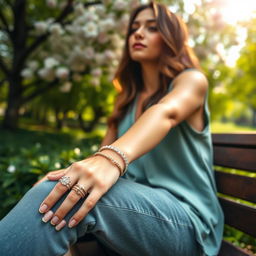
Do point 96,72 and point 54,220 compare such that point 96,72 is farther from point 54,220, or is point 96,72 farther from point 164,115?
point 54,220

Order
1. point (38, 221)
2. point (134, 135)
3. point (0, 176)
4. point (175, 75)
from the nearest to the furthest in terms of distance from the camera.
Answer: point (38, 221) < point (134, 135) < point (175, 75) < point (0, 176)

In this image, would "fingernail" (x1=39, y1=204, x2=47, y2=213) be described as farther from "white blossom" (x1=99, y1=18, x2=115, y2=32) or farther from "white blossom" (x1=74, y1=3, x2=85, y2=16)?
"white blossom" (x1=74, y1=3, x2=85, y2=16)

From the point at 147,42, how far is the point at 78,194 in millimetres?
1160

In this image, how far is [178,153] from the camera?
1.70 m

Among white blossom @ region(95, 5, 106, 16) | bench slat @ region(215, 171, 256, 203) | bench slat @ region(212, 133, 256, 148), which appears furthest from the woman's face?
white blossom @ region(95, 5, 106, 16)

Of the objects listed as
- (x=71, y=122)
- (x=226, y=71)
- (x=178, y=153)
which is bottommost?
(x=71, y=122)

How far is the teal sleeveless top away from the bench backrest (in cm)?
9

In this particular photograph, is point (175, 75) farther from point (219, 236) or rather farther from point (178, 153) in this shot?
point (219, 236)

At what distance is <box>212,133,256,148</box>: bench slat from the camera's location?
5.22 feet

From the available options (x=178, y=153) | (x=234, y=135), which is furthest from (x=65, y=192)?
(x=234, y=135)

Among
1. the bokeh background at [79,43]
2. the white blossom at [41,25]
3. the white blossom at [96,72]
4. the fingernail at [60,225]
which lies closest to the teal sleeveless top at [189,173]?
the fingernail at [60,225]

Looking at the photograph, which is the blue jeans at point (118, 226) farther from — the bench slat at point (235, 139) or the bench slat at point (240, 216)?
the bench slat at point (235, 139)

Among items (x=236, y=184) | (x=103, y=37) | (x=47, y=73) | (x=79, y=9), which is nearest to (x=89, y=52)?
(x=103, y=37)

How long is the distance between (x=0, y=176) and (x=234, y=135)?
2.05 m
